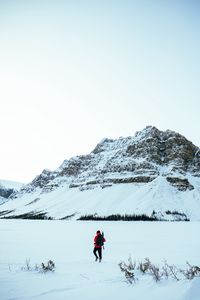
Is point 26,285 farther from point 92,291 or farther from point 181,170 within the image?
point 181,170

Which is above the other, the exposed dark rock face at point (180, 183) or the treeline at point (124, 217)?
the exposed dark rock face at point (180, 183)

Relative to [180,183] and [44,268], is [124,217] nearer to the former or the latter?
[180,183]

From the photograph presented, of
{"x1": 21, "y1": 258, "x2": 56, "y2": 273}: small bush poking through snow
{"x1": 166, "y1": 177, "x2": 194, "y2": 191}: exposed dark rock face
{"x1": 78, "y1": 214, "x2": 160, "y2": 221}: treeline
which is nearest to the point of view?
{"x1": 21, "y1": 258, "x2": 56, "y2": 273}: small bush poking through snow

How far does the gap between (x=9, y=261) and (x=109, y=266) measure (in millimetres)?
5590

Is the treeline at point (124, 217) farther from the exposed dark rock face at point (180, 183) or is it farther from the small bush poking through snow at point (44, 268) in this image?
the small bush poking through snow at point (44, 268)

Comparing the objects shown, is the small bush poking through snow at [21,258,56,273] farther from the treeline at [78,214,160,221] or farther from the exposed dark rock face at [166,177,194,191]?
the exposed dark rock face at [166,177,194,191]

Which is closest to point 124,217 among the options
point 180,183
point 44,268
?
point 180,183

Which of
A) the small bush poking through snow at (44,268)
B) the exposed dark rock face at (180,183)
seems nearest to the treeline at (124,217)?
the exposed dark rock face at (180,183)

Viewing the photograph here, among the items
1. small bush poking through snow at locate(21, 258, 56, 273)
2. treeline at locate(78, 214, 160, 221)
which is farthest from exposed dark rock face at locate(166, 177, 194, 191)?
small bush poking through snow at locate(21, 258, 56, 273)

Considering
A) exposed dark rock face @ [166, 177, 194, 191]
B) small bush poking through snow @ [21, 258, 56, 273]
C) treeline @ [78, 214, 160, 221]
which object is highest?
exposed dark rock face @ [166, 177, 194, 191]

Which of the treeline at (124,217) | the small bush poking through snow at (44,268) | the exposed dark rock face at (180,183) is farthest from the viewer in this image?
the exposed dark rock face at (180,183)

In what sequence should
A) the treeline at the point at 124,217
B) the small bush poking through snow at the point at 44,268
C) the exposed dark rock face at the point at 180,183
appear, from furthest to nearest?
the exposed dark rock face at the point at 180,183
the treeline at the point at 124,217
the small bush poking through snow at the point at 44,268

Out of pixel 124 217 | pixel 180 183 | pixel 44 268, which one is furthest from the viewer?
pixel 180 183

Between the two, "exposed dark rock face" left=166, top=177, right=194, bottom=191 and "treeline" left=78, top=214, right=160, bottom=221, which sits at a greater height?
"exposed dark rock face" left=166, top=177, right=194, bottom=191
